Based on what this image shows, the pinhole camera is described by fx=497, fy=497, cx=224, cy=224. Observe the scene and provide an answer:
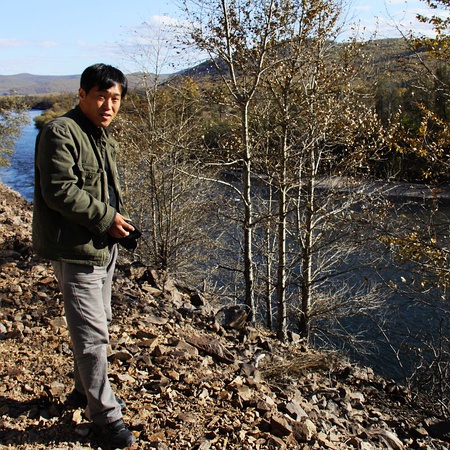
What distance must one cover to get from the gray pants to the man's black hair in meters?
1.00

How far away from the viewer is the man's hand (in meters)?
2.83

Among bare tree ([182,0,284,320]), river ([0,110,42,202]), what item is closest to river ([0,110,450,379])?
bare tree ([182,0,284,320])

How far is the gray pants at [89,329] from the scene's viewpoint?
2.76m

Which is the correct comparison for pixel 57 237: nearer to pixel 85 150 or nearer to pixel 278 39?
pixel 85 150

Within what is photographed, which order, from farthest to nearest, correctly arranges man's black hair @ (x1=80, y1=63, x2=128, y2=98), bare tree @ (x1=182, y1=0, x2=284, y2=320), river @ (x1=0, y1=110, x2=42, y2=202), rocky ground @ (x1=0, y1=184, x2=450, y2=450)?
river @ (x1=0, y1=110, x2=42, y2=202), bare tree @ (x1=182, y1=0, x2=284, y2=320), rocky ground @ (x1=0, y1=184, x2=450, y2=450), man's black hair @ (x1=80, y1=63, x2=128, y2=98)

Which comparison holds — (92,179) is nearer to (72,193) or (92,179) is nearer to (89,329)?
(72,193)

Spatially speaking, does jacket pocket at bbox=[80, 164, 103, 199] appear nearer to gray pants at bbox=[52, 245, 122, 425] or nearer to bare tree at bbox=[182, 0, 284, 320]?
gray pants at bbox=[52, 245, 122, 425]

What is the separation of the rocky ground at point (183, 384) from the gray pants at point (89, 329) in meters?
0.30

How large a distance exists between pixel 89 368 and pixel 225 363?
2238 mm

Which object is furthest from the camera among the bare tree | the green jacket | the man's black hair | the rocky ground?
the bare tree

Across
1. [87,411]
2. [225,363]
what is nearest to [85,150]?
[87,411]

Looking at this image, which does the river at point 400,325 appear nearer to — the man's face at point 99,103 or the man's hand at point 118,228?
the man's hand at point 118,228

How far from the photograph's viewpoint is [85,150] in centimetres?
274

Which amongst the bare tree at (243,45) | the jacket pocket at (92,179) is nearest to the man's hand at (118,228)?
the jacket pocket at (92,179)
